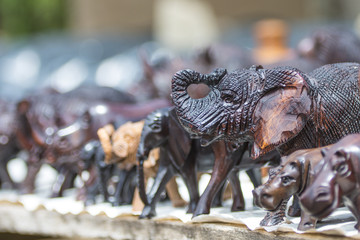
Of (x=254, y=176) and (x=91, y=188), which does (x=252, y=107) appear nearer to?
(x=254, y=176)

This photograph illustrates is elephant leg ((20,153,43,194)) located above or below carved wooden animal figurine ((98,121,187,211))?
below

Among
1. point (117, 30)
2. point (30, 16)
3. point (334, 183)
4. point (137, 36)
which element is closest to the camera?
point (334, 183)

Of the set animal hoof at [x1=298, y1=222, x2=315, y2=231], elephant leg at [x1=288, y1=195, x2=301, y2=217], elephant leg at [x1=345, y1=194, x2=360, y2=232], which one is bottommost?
elephant leg at [x1=288, y1=195, x2=301, y2=217]

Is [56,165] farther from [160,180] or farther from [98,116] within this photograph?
[160,180]

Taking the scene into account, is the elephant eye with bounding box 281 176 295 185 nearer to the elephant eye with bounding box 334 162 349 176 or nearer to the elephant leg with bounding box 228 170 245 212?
the elephant eye with bounding box 334 162 349 176

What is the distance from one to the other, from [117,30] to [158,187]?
17.9 feet

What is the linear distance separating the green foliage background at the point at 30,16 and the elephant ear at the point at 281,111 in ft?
23.1

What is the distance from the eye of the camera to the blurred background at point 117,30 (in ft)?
18.8

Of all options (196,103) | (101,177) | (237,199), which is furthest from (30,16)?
(196,103)

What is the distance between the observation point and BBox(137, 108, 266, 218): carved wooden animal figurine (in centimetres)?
186

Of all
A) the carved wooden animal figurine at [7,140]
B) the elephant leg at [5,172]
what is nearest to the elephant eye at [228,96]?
the carved wooden animal figurine at [7,140]

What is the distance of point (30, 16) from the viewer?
8305mm

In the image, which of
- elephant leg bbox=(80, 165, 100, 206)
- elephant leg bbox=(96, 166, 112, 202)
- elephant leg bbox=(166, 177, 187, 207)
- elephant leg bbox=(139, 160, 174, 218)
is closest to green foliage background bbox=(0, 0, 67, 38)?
elephant leg bbox=(80, 165, 100, 206)

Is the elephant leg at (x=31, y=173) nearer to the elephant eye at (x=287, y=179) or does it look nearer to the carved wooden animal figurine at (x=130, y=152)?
the carved wooden animal figurine at (x=130, y=152)
